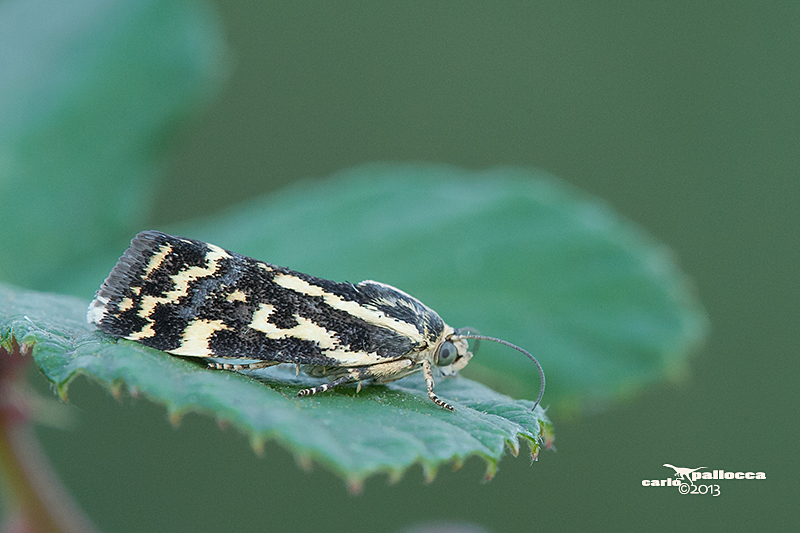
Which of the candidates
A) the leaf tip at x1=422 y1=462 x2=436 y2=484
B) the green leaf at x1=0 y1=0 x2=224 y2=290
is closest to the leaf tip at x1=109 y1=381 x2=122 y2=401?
the leaf tip at x1=422 y1=462 x2=436 y2=484

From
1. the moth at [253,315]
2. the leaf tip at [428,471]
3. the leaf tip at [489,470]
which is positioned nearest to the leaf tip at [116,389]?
the moth at [253,315]

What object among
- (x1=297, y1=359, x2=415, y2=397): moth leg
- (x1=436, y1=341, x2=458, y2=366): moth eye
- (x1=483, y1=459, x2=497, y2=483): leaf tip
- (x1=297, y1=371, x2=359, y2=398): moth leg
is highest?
(x1=436, y1=341, x2=458, y2=366): moth eye

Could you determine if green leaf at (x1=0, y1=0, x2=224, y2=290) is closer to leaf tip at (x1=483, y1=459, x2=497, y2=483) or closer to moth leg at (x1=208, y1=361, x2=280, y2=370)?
moth leg at (x1=208, y1=361, x2=280, y2=370)

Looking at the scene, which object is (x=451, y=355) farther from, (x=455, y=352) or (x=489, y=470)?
(x=489, y=470)

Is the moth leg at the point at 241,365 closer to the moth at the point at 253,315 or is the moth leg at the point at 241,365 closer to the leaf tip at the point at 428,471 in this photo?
the moth at the point at 253,315

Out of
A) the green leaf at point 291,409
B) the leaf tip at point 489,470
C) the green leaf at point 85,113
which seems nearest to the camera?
the green leaf at point 291,409

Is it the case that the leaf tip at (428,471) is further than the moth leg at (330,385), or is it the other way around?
the moth leg at (330,385)
